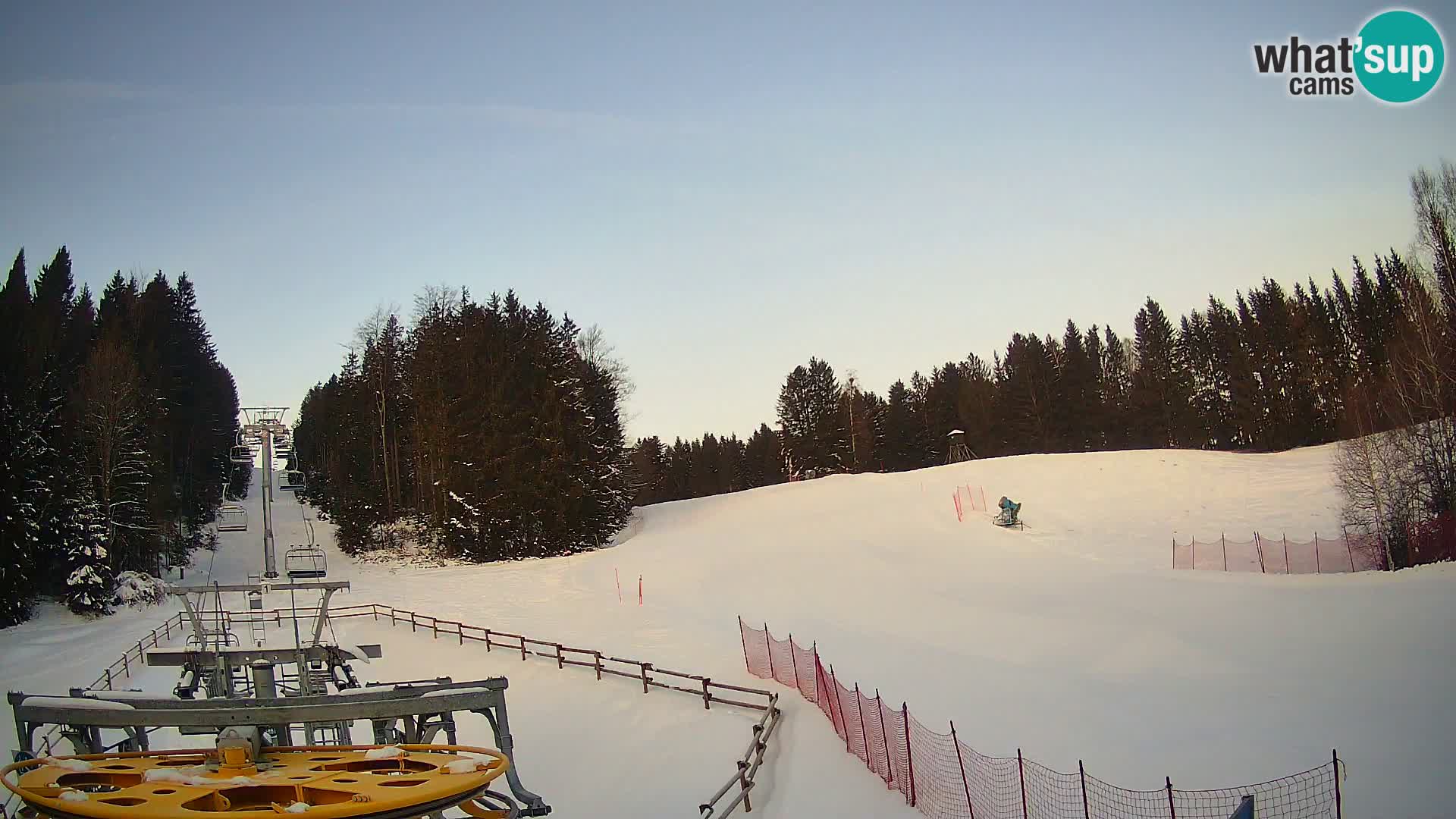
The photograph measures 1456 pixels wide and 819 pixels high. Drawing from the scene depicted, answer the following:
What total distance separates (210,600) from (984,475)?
46112 millimetres

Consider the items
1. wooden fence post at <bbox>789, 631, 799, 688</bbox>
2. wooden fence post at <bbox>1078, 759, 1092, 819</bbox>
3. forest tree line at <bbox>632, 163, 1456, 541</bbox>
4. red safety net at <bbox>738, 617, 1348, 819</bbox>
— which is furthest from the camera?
forest tree line at <bbox>632, 163, 1456, 541</bbox>

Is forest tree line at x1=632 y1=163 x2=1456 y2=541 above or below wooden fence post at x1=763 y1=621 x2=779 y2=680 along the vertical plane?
above

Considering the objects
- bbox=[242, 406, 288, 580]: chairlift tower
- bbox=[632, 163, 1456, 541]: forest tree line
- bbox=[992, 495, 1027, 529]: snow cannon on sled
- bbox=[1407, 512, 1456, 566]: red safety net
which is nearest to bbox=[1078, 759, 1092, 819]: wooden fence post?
bbox=[242, 406, 288, 580]: chairlift tower

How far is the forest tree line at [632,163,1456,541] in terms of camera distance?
236ft

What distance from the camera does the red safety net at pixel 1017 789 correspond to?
10602 mm

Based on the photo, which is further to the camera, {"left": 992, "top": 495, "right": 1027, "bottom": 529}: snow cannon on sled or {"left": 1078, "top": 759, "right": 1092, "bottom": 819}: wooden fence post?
{"left": 992, "top": 495, "right": 1027, "bottom": 529}: snow cannon on sled

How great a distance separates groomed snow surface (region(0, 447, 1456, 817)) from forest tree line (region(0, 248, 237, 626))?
2049mm

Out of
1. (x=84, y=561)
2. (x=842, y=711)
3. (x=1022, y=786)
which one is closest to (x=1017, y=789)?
(x=1022, y=786)

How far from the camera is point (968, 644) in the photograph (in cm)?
2173

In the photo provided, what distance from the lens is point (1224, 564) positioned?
101 feet

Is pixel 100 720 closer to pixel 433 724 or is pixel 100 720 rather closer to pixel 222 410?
pixel 433 724

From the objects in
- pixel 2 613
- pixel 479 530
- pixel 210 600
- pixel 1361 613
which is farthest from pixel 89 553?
pixel 1361 613

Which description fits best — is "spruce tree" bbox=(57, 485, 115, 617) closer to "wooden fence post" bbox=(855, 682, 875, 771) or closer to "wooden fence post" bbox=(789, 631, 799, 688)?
"wooden fence post" bbox=(789, 631, 799, 688)

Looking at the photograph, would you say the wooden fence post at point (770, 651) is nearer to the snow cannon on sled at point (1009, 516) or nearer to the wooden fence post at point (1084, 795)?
the wooden fence post at point (1084, 795)
